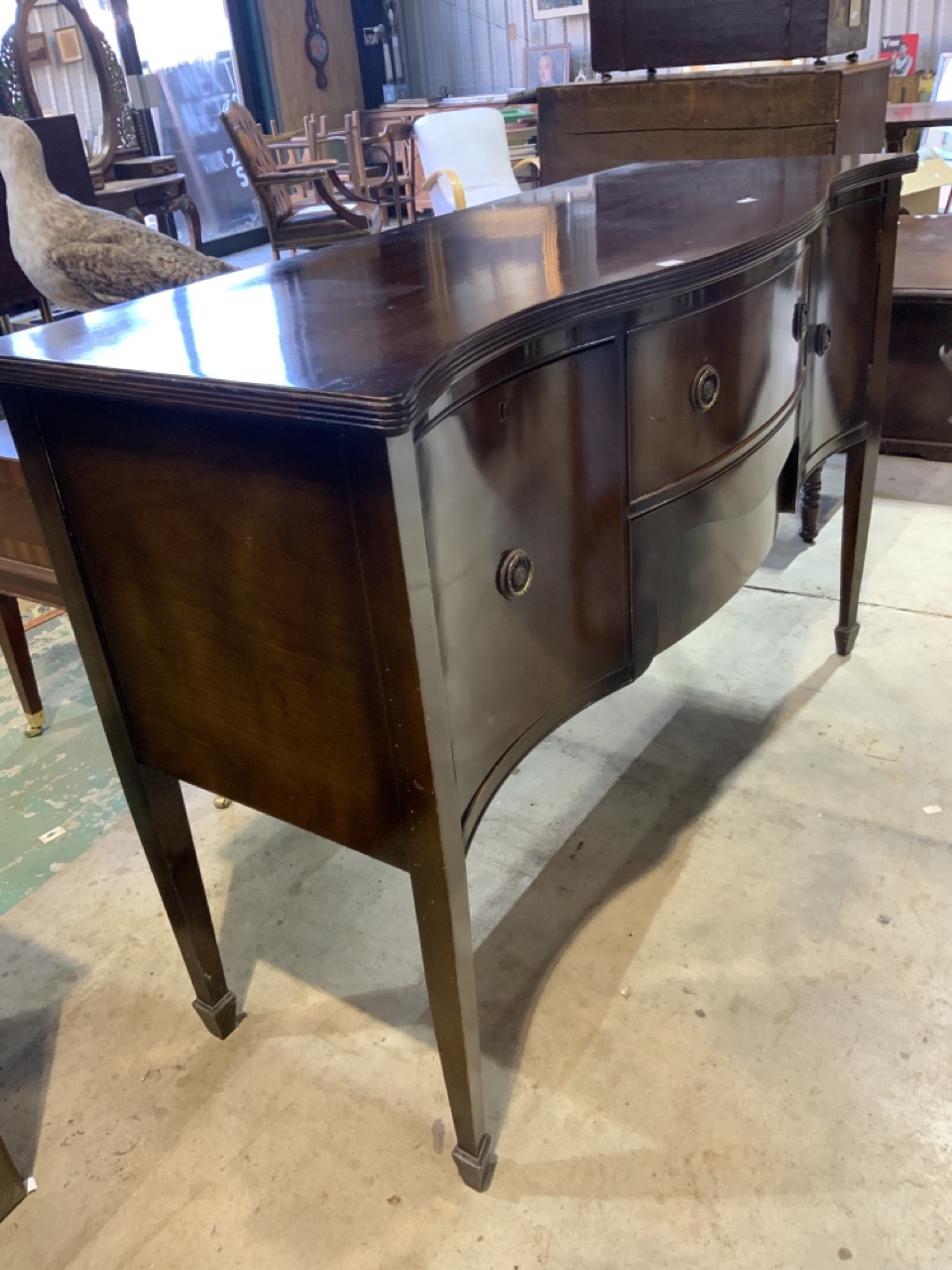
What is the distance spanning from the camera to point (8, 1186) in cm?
113

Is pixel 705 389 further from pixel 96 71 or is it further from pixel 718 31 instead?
pixel 96 71

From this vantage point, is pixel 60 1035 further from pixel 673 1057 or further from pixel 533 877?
pixel 673 1057

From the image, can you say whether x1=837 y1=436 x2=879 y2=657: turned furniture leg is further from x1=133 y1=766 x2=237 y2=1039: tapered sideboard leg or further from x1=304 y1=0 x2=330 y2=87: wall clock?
x1=304 y1=0 x2=330 y2=87: wall clock

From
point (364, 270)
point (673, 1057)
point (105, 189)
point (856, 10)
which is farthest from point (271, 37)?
point (673, 1057)

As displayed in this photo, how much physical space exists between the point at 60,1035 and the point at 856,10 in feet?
8.24

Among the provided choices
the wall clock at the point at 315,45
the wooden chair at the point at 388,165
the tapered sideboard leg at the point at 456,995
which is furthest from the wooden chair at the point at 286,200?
the tapered sideboard leg at the point at 456,995

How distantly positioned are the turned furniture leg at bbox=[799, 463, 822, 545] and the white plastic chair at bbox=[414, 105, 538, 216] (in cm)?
275

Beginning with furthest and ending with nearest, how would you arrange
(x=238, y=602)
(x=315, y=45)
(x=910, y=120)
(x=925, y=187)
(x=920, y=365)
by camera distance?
1. (x=315, y=45)
2. (x=910, y=120)
3. (x=925, y=187)
4. (x=920, y=365)
5. (x=238, y=602)

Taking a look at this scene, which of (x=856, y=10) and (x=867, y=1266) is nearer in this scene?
(x=867, y=1266)

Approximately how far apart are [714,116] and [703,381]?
57.3 inches

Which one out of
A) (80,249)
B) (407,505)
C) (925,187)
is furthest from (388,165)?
(407,505)

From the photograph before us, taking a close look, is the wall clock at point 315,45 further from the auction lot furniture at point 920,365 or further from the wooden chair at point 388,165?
the auction lot furniture at point 920,365

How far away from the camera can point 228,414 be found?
0.82 meters

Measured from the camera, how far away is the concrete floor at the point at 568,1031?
1.08 m
